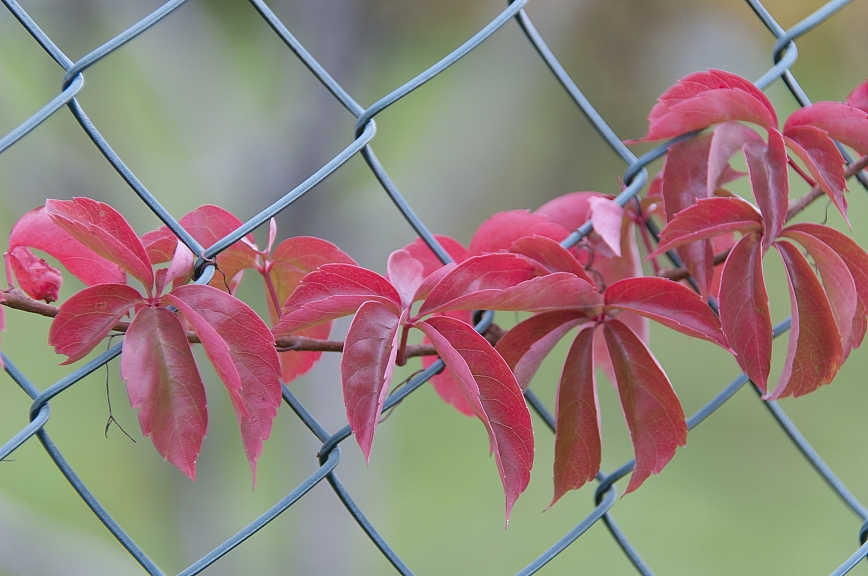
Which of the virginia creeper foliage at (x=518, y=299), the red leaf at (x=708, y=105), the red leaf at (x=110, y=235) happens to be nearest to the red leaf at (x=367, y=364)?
the virginia creeper foliage at (x=518, y=299)

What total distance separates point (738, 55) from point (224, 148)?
227cm

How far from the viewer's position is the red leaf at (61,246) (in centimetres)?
39

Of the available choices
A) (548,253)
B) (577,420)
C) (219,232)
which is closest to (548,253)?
(548,253)

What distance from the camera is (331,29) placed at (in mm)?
2180

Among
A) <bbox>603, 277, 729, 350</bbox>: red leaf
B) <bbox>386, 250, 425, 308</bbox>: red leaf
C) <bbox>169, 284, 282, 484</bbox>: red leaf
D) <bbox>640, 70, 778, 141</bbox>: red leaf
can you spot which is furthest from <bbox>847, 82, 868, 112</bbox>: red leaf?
<bbox>169, 284, 282, 484</bbox>: red leaf

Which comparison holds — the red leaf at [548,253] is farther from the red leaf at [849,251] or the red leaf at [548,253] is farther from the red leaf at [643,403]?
the red leaf at [849,251]

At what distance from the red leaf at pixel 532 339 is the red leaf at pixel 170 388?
0.18 m

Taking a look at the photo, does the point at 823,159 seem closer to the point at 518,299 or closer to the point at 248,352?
the point at 518,299

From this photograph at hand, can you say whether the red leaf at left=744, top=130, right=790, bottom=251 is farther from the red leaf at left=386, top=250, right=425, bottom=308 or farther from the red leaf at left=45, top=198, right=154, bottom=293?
the red leaf at left=45, top=198, right=154, bottom=293

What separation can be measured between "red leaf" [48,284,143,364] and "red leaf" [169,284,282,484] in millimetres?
26

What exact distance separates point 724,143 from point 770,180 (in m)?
0.04

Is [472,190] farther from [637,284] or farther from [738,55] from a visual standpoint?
[637,284]

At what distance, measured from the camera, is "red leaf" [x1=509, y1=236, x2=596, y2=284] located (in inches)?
17.8

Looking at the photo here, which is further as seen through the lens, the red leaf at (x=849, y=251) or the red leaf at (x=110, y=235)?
the red leaf at (x=849, y=251)
